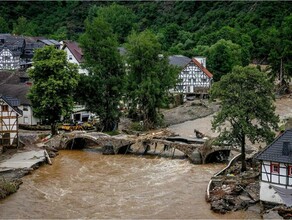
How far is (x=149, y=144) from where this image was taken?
69.5 metres

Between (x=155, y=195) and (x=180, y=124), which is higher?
(x=180, y=124)

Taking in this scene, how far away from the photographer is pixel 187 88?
110m

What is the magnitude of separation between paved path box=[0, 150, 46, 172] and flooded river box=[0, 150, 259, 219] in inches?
54.2

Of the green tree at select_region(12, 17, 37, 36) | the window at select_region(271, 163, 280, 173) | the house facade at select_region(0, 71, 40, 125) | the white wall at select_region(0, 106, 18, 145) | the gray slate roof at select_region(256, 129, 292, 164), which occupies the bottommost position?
the window at select_region(271, 163, 280, 173)

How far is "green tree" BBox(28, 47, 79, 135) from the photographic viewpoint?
241 ft

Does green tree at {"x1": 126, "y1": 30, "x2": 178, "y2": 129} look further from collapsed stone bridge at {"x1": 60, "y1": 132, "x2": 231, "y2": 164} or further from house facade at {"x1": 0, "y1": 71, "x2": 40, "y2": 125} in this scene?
house facade at {"x1": 0, "y1": 71, "x2": 40, "y2": 125}

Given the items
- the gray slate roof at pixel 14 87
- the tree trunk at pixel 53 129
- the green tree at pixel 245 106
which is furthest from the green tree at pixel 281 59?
the green tree at pixel 245 106

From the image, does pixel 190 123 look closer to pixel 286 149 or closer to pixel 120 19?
pixel 286 149

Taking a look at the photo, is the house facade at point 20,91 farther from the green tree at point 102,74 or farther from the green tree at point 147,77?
the green tree at point 147,77

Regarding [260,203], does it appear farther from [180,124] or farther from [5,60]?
[5,60]

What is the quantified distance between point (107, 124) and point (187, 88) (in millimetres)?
33616

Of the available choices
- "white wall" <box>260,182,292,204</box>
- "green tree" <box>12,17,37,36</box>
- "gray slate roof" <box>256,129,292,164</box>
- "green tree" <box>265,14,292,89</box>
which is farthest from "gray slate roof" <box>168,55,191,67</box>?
"green tree" <box>12,17,37,36</box>

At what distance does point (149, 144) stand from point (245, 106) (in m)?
18.9

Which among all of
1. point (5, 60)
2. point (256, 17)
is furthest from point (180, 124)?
point (256, 17)
